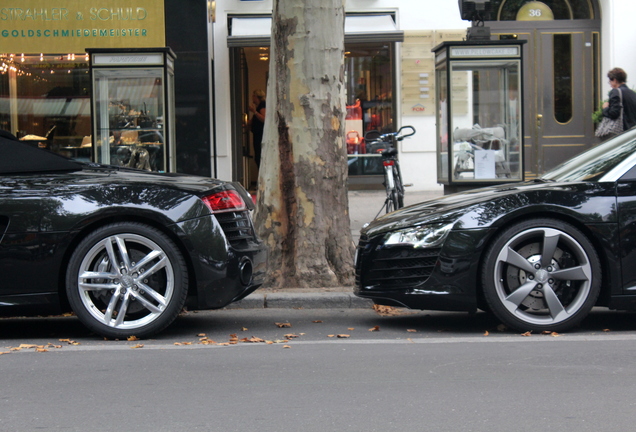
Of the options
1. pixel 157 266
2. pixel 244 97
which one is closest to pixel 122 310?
pixel 157 266

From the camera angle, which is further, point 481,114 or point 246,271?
point 481,114

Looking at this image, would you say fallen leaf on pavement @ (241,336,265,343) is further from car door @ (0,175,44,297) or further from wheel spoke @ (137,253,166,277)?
car door @ (0,175,44,297)

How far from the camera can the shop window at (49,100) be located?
49.5 feet

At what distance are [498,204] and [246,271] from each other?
1722 millimetres

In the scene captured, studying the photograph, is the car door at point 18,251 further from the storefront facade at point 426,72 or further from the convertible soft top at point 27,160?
the storefront facade at point 426,72

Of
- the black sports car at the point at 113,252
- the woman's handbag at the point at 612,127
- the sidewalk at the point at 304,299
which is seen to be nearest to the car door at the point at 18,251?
the black sports car at the point at 113,252

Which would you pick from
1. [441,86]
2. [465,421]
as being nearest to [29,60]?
[441,86]

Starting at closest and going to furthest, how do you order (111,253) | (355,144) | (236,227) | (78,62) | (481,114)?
(111,253)
(236,227)
(481,114)
(78,62)
(355,144)

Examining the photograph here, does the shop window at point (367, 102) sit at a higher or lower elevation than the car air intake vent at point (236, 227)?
higher

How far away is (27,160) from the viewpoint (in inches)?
223

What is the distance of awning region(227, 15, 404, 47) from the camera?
15.0 m

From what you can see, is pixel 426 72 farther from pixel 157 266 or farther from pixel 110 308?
pixel 110 308

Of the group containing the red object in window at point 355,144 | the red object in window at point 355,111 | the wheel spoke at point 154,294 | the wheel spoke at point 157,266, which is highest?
the red object in window at point 355,111

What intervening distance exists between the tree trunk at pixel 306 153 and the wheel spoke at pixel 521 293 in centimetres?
230
